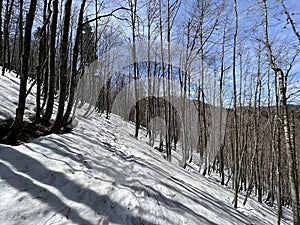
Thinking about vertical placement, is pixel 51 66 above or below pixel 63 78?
above

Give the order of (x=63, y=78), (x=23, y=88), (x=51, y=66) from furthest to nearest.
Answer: (x=51, y=66) < (x=63, y=78) < (x=23, y=88)

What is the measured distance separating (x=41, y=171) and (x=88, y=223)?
42.8 inches

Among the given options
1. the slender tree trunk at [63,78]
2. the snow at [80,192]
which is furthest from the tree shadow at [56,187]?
the slender tree trunk at [63,78]

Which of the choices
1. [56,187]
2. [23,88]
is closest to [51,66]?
[23,88]

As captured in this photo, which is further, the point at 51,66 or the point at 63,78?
the point at 51,66

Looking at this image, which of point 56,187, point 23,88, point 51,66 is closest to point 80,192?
point 56,187

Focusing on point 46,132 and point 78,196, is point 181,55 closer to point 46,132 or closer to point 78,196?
point 46,132

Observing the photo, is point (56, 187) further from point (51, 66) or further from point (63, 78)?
point (51, 66)

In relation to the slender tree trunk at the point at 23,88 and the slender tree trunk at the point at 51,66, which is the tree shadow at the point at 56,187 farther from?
the slender tree trunk at the point at 51,66

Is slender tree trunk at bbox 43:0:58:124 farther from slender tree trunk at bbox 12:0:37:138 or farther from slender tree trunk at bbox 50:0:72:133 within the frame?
slender tree trunk at bbox 12:0:37:138

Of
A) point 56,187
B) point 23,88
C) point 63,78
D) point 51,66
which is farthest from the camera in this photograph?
point 51,66

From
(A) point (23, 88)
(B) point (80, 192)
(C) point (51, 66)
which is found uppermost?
(C) point (51, 66)

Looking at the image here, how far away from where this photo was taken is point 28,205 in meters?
1.87

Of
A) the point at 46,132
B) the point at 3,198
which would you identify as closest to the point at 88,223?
the point at 3,198
